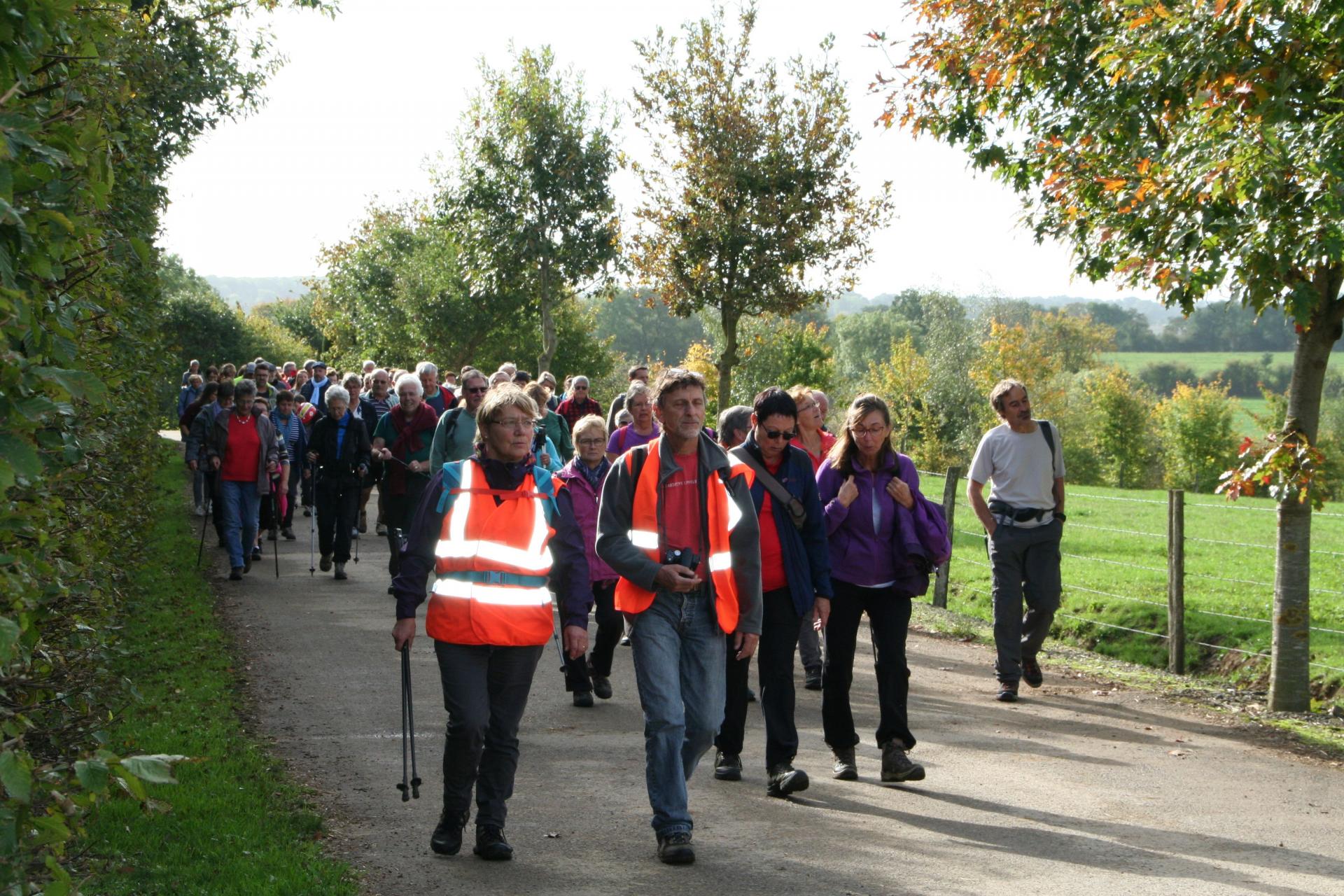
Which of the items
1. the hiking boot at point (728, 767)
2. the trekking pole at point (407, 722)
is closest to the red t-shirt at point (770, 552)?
the hiking boot at point (728, 767)

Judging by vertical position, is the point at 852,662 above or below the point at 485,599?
below

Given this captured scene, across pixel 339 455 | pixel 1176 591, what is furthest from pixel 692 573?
pixel 339 455

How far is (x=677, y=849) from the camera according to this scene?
245 inches

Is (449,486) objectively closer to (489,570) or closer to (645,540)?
(489,570)

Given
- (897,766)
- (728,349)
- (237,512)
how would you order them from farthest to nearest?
(728,349) < (237,512) < (897,766)

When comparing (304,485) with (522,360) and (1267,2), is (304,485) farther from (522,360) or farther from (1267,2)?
(522,360)

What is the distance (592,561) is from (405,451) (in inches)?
186

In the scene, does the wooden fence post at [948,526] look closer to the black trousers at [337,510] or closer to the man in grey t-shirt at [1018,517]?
the man in grey t-shirt at [1018,517]

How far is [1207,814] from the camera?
7.34 meters

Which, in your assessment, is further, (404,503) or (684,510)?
(404,503)

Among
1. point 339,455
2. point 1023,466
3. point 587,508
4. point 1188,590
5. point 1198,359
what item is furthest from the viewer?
point 1198,359

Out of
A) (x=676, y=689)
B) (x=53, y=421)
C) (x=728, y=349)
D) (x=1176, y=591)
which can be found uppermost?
(x=728, y=349)

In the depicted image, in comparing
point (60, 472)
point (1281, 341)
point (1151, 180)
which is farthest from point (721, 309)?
point (1281, 341)

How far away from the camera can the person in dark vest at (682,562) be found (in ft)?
21.3
